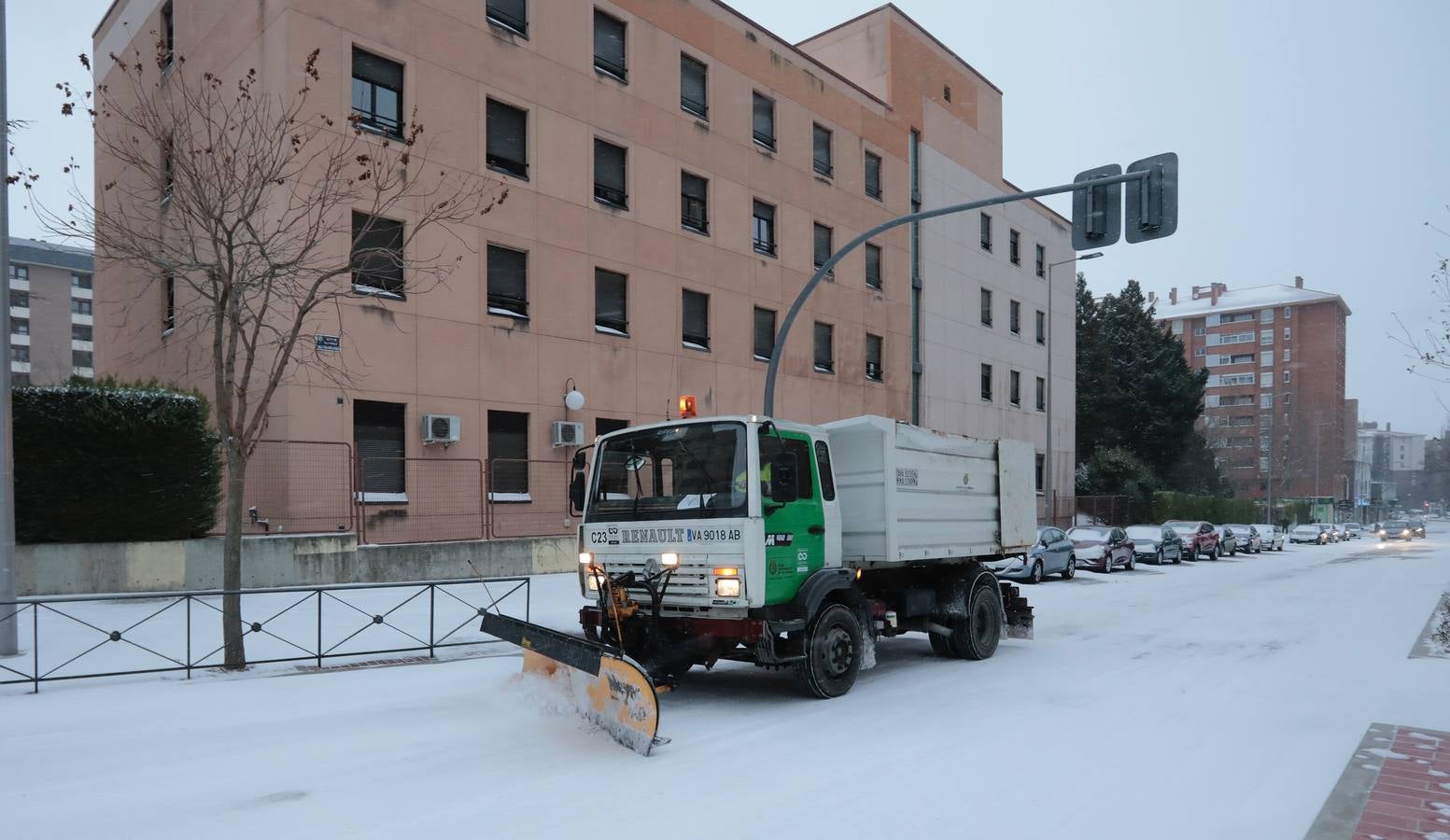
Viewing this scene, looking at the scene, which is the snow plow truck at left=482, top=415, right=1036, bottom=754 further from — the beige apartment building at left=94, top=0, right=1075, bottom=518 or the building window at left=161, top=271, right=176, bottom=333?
the building window at left=161, top=271, right=176, bottom=333

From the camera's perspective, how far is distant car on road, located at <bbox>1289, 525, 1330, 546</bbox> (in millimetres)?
54312

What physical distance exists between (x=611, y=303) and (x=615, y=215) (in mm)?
2032

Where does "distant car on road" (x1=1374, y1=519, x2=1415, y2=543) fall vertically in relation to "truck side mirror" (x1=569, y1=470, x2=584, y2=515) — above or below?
below

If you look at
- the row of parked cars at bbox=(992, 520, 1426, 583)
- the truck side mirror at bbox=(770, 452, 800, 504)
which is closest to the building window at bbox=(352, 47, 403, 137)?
the truck side mirror at bbox=(770, 452, 800, 504)

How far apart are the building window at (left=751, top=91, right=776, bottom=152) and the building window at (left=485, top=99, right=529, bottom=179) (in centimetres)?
791

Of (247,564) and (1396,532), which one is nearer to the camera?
(247,564)

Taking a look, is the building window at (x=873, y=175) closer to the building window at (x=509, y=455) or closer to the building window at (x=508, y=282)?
→ the building window at (x=508, y=282)

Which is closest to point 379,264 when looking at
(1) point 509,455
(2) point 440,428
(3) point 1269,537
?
(2) point 440,428

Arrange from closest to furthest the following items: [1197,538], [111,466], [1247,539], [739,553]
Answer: [739,553] < [111,466] < [1197,538] < [1247,539]

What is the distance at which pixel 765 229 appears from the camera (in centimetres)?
2714

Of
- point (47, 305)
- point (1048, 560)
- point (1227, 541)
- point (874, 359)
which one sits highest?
point (47, 305)

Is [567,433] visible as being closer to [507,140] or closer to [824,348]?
[507,140]

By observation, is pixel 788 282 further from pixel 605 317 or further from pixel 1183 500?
pixel 1183 500

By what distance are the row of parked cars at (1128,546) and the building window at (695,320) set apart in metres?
9.08
